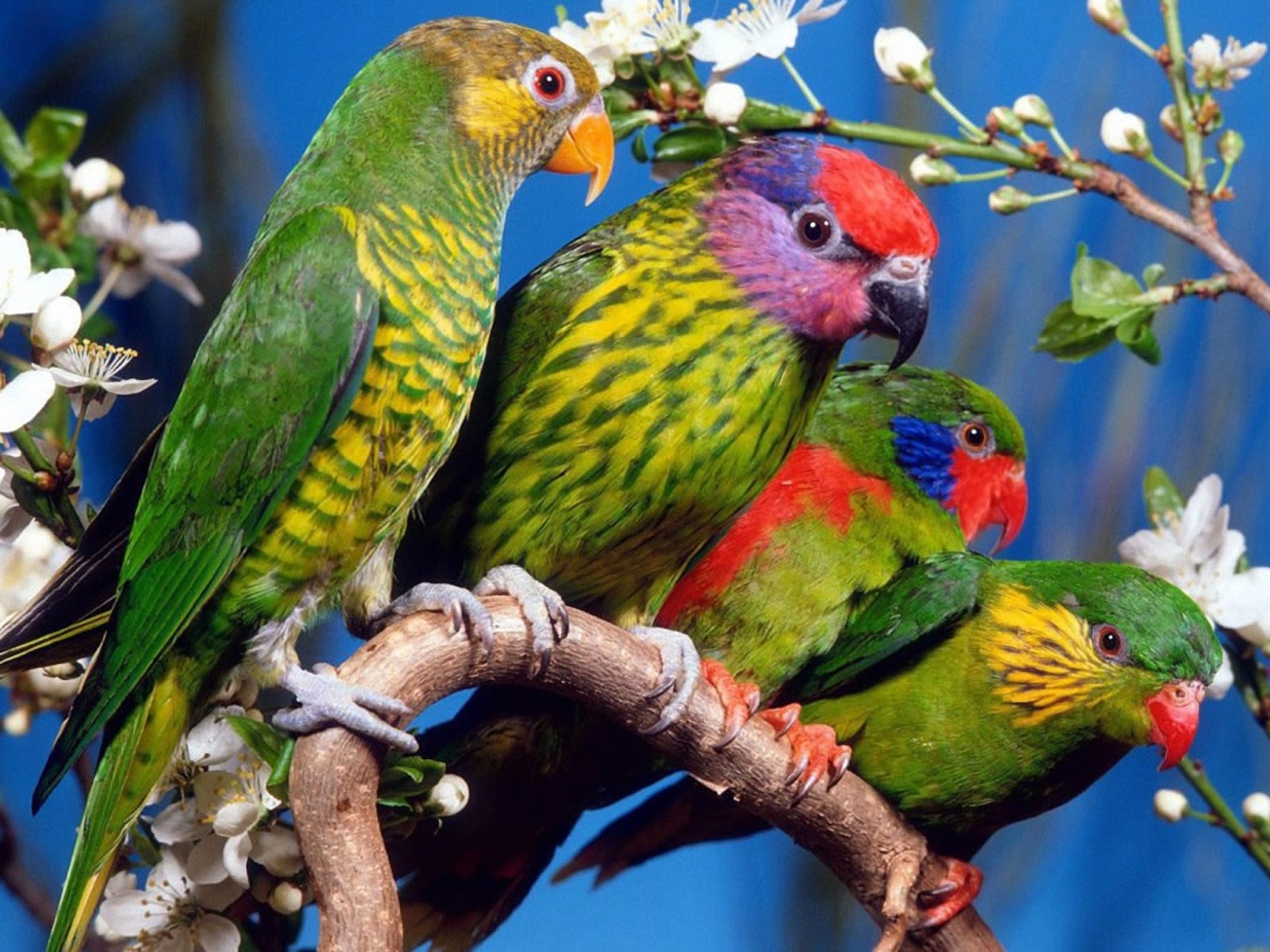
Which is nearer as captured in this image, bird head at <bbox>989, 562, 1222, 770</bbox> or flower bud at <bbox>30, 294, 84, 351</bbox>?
flower bud at <bbox>30, 294, 84, 351</bbox>

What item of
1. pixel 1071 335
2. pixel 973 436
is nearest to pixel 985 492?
pixel 973 436

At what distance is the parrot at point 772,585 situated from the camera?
4.02ft

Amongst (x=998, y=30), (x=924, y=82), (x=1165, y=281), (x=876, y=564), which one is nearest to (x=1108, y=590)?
(x=876, y=564)

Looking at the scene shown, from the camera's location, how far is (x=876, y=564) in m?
1.32

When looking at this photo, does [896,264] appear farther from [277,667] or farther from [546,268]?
[277,667]

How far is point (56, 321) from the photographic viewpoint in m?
1.02

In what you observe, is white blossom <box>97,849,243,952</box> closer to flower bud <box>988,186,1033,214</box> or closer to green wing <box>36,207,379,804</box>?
green wing <box>36,207,379,804</box>

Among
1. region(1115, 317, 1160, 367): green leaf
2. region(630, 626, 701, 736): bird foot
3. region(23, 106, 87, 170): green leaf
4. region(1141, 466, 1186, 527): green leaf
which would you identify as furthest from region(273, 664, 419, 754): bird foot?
region(1141, 466, 1186, 527): green leaf

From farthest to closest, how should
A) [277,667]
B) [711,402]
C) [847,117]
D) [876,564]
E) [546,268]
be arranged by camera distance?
[847,117]
[876,564]
[546,268]
[711,402]
[277,667]

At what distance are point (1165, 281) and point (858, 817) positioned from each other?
1.24m

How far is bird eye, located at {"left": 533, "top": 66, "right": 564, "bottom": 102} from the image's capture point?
1.05 metres

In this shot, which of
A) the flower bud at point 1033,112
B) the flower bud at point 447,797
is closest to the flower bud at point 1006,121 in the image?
the flower bud at point 1033,112

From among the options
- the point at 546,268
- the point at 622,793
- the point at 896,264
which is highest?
the point at 896,264

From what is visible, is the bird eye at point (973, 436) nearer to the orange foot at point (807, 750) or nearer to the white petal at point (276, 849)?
the orange foot at point (807, 750)
